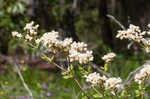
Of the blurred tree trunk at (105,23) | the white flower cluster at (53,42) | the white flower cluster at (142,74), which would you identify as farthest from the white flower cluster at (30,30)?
the blurred tree trunk at (105,23)

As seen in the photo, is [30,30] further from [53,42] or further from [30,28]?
[53,42]

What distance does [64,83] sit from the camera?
3266mm

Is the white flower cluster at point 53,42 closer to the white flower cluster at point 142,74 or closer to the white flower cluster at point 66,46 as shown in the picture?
the white flower cluster at point 66,46

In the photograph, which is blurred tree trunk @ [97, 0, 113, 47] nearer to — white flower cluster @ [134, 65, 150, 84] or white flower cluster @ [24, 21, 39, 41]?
white flower cluster @ [24, 21, 39, 41]

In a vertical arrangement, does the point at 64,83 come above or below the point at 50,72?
below

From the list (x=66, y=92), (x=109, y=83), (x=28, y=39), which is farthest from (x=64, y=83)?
(x=109, y=83)

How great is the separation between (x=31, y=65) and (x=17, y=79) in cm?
105

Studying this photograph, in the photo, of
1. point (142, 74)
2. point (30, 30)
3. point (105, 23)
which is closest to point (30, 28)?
point (30, 30)

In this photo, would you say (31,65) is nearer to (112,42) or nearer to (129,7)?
(112,42)

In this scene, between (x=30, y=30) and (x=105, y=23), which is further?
(x=105, y=23)

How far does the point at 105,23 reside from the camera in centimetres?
451

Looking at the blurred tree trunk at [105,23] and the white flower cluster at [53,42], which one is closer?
the white flower cluster at [53,42]

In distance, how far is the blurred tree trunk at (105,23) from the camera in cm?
441

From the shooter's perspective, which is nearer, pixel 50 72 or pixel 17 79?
pixel 17 79
